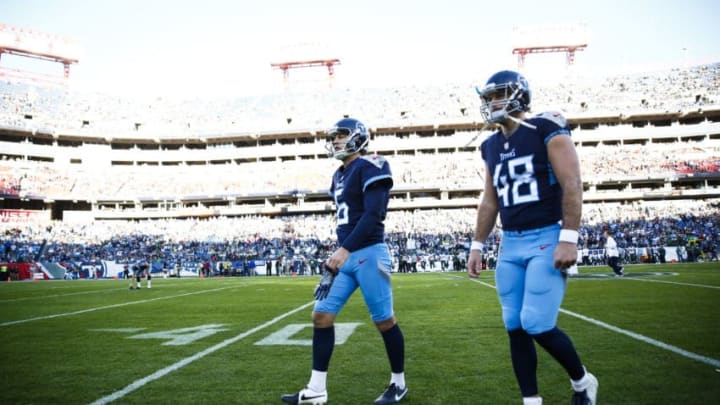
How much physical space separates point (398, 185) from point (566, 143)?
4953 centimetres

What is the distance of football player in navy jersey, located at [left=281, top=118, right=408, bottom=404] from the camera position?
3.95 meters

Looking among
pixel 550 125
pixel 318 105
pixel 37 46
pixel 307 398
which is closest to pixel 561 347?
pixel 550 125

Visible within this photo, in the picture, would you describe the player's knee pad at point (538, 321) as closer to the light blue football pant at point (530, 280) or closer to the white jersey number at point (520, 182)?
the light blue football pant at point (530, 280)

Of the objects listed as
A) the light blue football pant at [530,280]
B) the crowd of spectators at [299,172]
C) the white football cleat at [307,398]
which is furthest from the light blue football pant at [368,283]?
the crowd of spectators at [299,172]

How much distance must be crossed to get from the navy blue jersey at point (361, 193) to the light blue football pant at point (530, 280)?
101 cm

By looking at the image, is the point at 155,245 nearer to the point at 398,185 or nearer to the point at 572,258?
the point at 398,185

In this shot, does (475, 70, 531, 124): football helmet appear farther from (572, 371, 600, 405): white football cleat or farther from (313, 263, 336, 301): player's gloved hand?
(572, 371, 600, 405): white football cleat

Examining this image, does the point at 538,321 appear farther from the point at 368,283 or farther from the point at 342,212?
the point at 342,212

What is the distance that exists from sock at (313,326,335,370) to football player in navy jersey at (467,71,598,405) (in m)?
1.38

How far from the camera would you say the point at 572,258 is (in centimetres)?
304

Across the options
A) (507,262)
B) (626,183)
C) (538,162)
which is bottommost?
(507,262)

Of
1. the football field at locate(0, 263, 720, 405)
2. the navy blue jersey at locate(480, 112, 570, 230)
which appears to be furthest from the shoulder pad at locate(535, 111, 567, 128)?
the football field at locate(0, 263, 720, 405)

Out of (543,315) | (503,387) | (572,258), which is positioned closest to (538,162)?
(572,258)

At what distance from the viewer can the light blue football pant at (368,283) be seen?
13.5 feet
